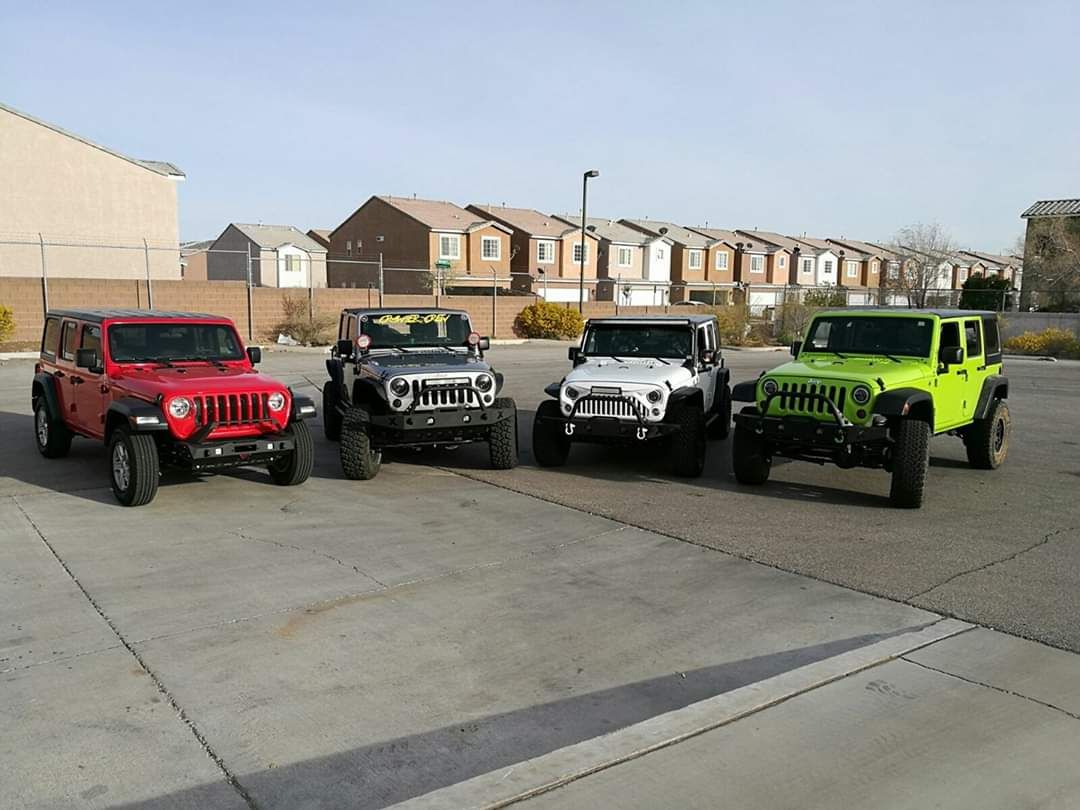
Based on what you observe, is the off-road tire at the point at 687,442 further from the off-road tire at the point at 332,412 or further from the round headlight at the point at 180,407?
the round headlight at the point at 180,407

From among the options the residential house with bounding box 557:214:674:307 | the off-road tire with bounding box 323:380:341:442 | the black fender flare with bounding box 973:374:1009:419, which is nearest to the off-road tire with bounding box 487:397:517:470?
the off-road tire with bounding box 323:380:341:442


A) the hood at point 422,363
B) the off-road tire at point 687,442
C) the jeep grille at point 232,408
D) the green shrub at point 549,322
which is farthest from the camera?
the green shrub at point 549,322

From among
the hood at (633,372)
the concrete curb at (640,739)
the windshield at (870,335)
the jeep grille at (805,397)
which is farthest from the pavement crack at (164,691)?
the windshield at (870,335)

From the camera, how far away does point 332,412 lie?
1249 cm

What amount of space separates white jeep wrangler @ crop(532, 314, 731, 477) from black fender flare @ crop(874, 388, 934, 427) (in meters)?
2.00

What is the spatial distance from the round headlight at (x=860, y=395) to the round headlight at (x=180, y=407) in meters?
6.23

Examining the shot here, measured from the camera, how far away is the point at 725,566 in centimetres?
686

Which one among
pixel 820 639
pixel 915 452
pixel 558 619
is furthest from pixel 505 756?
pixel 915 452

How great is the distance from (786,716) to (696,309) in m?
47.5

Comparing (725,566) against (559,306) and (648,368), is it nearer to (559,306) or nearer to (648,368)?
(648,368)

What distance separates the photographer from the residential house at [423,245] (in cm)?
5712

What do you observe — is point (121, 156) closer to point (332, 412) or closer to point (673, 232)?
point (332, 412)

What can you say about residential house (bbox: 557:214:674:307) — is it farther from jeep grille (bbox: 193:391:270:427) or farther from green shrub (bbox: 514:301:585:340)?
jeep grille (bbox: 193:391:270:427)

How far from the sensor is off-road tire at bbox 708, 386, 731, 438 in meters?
12.2
